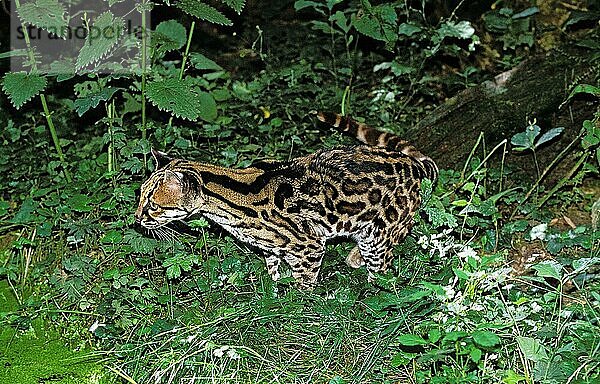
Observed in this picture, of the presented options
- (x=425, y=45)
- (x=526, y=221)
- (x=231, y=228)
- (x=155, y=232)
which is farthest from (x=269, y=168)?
(x=425, y=45)

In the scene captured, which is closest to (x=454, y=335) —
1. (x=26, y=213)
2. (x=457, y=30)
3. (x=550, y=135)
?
(x=550, y=135)

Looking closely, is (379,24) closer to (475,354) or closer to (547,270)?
(547,270)

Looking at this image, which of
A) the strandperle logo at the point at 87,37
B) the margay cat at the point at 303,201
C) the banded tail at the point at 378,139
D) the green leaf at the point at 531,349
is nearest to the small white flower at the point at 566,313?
the green leaf at the point at 531,349

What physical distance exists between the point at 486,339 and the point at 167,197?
6.93ft

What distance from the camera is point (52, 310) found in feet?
17.1

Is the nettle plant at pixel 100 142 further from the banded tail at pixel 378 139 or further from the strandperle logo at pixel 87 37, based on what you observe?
the banded tail at pixel 378 139

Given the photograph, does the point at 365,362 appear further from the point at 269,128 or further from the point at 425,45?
the point at 425,45

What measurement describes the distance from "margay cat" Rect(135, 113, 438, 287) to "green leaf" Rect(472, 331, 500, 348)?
155cm

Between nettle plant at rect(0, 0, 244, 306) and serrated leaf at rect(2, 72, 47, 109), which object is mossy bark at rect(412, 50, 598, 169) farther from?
serrated leaf at rect(2, 72, 47, 109)

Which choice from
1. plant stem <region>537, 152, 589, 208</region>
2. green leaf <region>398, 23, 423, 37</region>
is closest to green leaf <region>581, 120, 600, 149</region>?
plant stem <region>537, 152, 589, 208</region>

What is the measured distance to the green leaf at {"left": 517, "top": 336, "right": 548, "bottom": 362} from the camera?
13.3ft

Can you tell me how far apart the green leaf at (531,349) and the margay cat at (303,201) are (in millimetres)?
1516

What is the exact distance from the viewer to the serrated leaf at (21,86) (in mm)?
5293

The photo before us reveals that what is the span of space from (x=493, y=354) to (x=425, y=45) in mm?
4350
